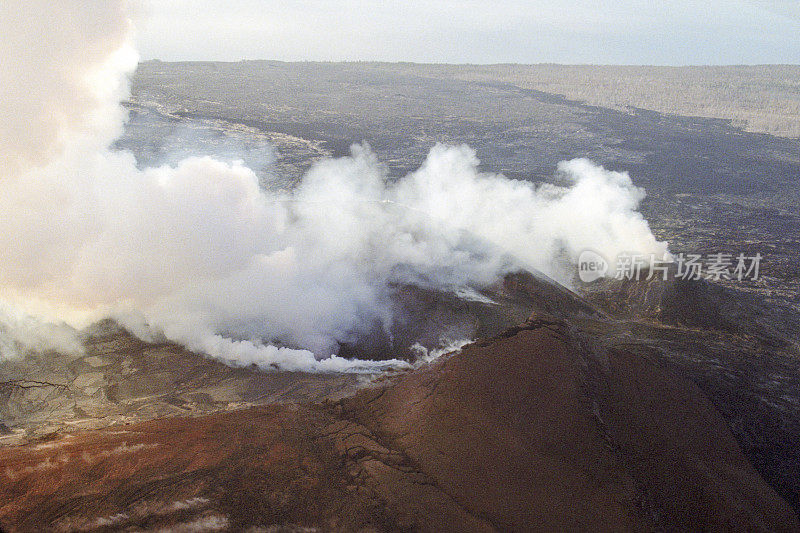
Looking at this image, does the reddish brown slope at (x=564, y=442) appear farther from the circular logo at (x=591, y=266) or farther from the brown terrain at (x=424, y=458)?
the circular logo at (x=591, y=266)

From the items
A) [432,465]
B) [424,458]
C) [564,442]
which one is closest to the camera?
[432,465]

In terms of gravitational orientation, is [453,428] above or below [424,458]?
above

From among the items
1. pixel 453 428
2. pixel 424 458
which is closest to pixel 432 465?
pixel 424 458

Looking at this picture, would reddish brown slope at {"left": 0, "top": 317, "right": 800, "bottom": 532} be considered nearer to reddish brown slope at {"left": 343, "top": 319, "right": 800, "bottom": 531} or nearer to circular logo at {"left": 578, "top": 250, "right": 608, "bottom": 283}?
reddish brown slope at {"left": 343, "top": 319, "right": 800, "bottom": 531}

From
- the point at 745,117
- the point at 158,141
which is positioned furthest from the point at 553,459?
the point at 745,117

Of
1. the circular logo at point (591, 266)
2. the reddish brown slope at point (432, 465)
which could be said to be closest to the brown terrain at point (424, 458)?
the reddish brown slope at point (432, 465)

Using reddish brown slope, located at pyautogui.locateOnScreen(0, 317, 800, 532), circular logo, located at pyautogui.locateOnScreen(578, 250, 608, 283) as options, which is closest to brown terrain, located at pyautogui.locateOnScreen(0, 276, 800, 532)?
reddish brown slope, located at pyautogui.locateOnScreen(0, 317, 800, 532)

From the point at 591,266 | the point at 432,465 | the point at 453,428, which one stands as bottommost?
the point at 591,266

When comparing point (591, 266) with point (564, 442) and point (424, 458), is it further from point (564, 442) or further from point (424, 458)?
point (424, 458)

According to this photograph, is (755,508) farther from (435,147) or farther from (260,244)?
(435,147)
